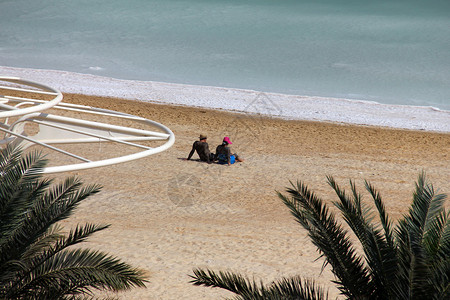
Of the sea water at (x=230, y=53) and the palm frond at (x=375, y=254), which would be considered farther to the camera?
the sea water at (x=230, y=53)

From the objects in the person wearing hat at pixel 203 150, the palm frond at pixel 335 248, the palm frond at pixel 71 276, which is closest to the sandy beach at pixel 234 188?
the person wearing hat at pixel 203 150

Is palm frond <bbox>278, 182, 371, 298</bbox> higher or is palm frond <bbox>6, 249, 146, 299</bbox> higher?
palm frond <bbox>278, 182, 371, 298</bbox>

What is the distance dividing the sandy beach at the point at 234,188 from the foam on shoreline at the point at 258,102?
1.53 metres

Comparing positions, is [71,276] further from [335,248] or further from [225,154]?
[225,154]

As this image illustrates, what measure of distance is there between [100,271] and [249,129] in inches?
542

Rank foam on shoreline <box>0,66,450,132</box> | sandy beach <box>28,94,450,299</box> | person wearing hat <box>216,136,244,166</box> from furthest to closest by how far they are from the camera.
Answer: foam on shoreline <box>0,66,450,132</box> < person wearing hat <box>216,136,244,166</box> < sandy beach <box>28,94,450,299</box>

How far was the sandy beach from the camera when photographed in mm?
8031

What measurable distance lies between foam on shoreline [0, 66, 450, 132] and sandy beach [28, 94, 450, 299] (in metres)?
1.53

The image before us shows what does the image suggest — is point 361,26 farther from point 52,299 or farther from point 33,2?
point 52,299

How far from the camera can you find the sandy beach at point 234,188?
8031mm

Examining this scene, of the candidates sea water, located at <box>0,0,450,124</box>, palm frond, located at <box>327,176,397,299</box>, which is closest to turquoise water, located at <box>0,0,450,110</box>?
sea water, located at <box>0,0,450,124</box>

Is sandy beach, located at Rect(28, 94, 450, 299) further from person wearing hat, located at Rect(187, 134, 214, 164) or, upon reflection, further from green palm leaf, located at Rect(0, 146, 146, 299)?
green palm leaf, located at Rect(0, 146, 146, 299)

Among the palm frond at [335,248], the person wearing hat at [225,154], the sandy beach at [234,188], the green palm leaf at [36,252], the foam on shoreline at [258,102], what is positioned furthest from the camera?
the foam on shoreline at [258,102]

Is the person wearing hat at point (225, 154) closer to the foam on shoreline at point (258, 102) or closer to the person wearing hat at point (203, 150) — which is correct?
the person wearing hat at point (203, 150)
